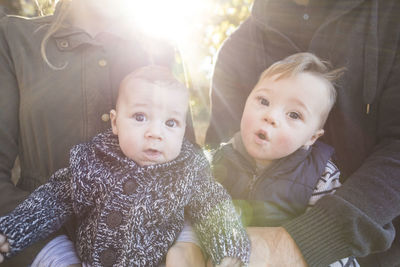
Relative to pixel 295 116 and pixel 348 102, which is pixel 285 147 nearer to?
pixel 295 116

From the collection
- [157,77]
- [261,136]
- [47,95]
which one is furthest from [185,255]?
[47,95]

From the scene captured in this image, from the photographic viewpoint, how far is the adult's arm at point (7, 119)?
1428 millimetres

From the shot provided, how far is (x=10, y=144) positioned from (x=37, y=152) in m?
0.13

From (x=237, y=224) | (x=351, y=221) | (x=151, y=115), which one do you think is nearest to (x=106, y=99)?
(x=151, y=115)

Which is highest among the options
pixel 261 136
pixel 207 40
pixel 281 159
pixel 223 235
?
pixel 261 136

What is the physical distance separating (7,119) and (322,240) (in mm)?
1555

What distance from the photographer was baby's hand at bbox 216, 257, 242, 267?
124 centimetres

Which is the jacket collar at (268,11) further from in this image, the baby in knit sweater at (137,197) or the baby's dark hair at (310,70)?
the baby in knit sweater at (137,197)

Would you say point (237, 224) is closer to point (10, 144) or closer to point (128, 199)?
point (128, 199)

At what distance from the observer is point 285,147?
151cm

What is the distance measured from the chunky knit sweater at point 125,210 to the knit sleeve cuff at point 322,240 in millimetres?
259

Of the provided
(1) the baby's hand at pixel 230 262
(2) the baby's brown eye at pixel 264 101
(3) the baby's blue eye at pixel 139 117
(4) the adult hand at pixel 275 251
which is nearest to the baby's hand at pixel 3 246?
(3) the baby's blue eye at pixel 139 117

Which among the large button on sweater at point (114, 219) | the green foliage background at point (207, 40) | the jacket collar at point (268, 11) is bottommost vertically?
the green foliage background at point (207, 40)

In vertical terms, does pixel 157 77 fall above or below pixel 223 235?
above
